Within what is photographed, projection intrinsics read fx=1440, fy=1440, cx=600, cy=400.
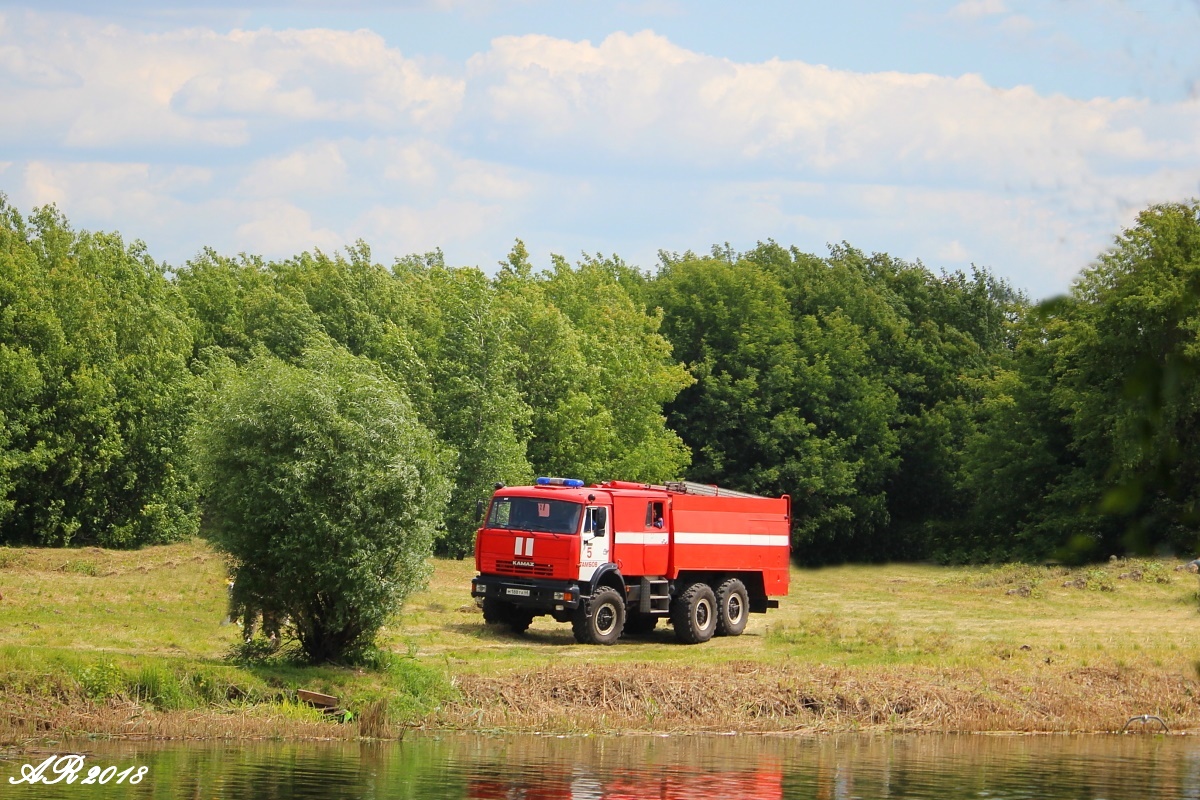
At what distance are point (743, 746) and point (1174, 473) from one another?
1647cm

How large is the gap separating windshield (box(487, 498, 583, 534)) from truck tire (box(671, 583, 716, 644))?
10.2 ft

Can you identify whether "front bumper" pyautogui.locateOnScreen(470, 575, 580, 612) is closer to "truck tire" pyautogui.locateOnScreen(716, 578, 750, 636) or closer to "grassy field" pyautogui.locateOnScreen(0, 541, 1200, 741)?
"grassy field" pyautogui.locateOnScreen(0, 541, 1200, 741)

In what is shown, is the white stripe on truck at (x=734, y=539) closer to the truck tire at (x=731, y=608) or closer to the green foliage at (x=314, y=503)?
the truck tire at (x=731, y=608)

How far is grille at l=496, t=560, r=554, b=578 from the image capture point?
26750mm

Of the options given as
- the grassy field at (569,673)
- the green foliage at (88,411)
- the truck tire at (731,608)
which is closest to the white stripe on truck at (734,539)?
the truck tire at (731,608)

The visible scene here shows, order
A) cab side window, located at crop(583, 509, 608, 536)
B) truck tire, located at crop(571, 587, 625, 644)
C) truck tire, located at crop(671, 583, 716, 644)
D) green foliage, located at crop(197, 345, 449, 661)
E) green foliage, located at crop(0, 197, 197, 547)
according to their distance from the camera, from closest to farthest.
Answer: green foliage, located at crop(197, 345, 449, 661), truck tire, located at crop(571, 587, 625, 644), cab side window, located at crop(583, 509, 608, 536), truck tire, located at crop(671, 583, 716, 644), green foliage, located at crop(0, 197, 197, 547)

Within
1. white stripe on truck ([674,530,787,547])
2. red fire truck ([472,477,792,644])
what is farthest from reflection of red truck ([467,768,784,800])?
white stripe on truck ([674,530,787,547])

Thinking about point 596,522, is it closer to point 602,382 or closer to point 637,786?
point 637,786

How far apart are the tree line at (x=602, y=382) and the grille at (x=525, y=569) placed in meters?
3.06

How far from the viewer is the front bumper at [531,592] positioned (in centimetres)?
2638

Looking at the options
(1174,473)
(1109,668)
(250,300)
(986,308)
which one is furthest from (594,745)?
(986,308)

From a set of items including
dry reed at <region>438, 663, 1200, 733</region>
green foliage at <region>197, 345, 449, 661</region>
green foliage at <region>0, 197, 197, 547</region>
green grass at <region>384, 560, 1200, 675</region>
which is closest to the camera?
green foliage at <region>197, 345, 449, 661</region>

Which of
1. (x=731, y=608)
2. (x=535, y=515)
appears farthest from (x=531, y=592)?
(x=731, y=608)

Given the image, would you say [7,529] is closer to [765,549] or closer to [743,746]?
[765,549]
